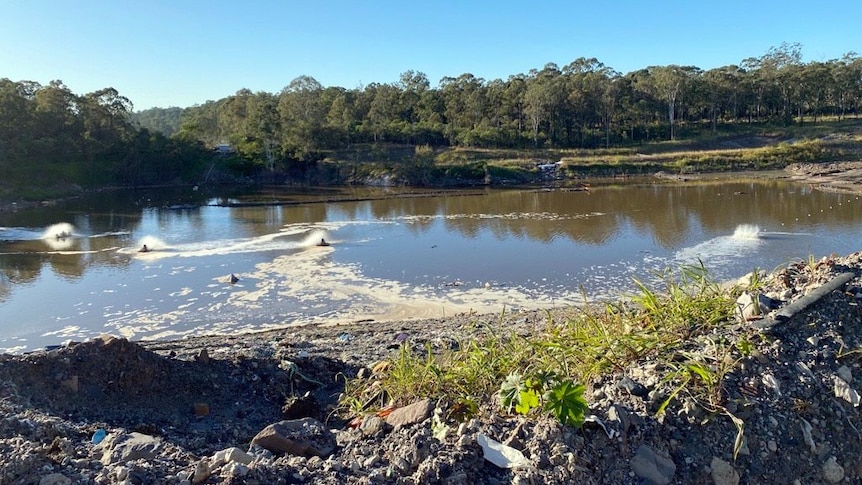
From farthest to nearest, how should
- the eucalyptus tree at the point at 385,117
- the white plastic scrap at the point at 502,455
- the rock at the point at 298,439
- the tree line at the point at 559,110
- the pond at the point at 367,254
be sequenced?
the eucalyptus tree at the point at 385,117, the tree line at the point at 559,110, the pond at the point at 367,254, the rock at the point at 298,439, the white plastic scrap at the point at 502,455

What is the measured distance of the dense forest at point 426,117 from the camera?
198ft

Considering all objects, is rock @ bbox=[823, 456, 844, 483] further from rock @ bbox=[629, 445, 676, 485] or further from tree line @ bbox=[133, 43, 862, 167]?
tree line @ bbox=[133, 43, 862, 167]

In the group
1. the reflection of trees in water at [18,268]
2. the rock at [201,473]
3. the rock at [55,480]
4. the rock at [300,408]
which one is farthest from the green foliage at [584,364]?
the reflection of trees in water at [18,268]

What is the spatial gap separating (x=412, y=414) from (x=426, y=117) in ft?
251

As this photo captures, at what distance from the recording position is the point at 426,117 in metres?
78.1

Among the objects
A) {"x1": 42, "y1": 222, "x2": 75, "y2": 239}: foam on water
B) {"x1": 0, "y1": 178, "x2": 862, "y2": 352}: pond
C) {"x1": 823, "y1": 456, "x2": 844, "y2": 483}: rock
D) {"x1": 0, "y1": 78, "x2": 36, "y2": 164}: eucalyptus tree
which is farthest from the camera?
{"x1": 0, "y1": 78, "x2": 36, "y2": 164}: eucalyptus tree

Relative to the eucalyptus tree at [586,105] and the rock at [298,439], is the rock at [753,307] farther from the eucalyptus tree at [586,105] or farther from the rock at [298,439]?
the eucalyptus tree at [586,105]

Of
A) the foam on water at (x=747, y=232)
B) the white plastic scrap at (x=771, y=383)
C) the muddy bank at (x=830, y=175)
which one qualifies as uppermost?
the muddy bank at (x=830, y=175)

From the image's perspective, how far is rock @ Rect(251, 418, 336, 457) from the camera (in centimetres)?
374

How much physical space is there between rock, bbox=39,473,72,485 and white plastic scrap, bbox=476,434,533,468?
227cm

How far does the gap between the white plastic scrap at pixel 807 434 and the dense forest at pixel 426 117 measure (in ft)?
196

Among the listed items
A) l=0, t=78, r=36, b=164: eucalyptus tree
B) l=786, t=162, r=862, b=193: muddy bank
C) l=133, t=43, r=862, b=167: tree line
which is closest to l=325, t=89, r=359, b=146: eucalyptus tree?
l=133, t=43, r=862, b=167: tree line

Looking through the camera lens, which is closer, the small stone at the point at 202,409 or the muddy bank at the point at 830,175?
the small stone at the point at 202,409

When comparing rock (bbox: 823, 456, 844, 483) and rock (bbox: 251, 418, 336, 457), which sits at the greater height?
rock (bbox: 251, 418, 336, 457)
